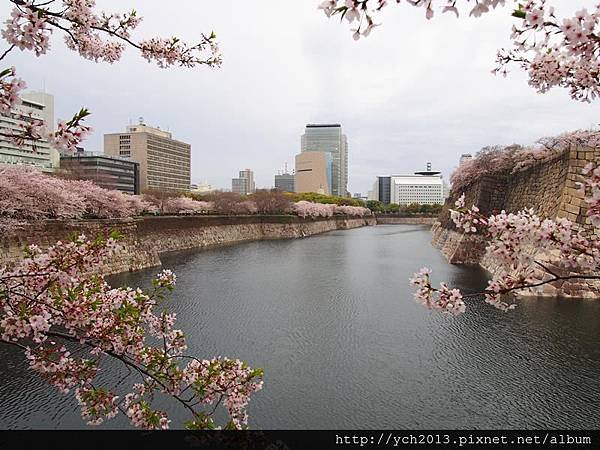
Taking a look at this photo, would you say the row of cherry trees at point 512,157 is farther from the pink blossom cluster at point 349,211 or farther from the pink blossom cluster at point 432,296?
the pink blossom cluster at point 349,211

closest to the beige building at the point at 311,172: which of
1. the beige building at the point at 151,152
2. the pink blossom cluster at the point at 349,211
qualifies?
the beige building at the point at 151,152

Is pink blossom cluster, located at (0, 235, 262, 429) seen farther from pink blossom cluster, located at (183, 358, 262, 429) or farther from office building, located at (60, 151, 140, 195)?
office building, located at (60, 151, 140, 195)

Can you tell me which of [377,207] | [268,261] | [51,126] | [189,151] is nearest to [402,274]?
[268,261]

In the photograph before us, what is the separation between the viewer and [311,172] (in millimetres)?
100875

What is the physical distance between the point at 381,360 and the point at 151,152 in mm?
77848

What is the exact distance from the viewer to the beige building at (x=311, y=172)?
329ft

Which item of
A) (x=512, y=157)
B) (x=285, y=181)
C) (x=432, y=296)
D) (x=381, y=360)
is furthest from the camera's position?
(x=285, y=181)

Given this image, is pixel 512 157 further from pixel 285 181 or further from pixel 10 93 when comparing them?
pixel 285 181

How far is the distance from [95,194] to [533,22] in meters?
19.6

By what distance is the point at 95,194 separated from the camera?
61.0 ft

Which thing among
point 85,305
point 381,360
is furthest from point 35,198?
point 85,305

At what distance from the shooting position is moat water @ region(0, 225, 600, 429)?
5492 millimetres

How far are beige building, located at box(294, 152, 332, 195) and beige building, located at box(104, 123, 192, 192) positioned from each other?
97.1 feet
